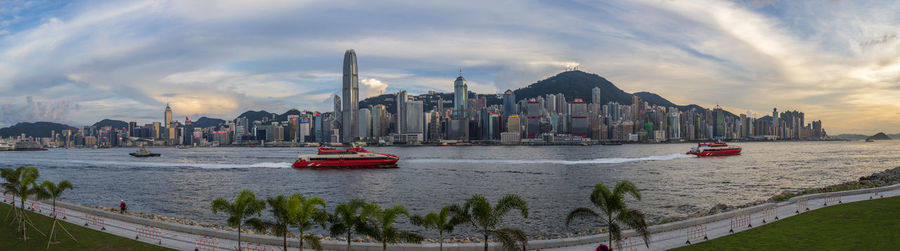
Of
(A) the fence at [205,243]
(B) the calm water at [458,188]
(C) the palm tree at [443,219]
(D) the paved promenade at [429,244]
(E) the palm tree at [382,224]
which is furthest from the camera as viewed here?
(B) the calm water at [458,188]

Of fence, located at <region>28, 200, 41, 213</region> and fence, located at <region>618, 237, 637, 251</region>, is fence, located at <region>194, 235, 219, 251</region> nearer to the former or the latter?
fence, located at <region>28, 200, 41, 213</region>

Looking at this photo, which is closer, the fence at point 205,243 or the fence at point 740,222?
the fence at point 205,243

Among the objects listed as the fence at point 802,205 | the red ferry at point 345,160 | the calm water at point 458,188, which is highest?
the fence at point 802,205

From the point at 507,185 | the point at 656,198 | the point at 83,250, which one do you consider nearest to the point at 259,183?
the point at 507,185

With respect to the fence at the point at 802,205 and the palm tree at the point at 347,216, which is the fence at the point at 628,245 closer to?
the palm tree at the point at 347,216

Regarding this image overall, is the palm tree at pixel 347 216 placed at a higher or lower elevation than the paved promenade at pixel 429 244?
higher

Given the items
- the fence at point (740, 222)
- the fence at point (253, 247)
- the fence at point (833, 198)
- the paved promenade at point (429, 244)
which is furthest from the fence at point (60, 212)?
the fence at point (833, 198)

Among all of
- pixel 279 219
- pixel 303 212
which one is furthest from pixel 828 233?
pixel 279 219
